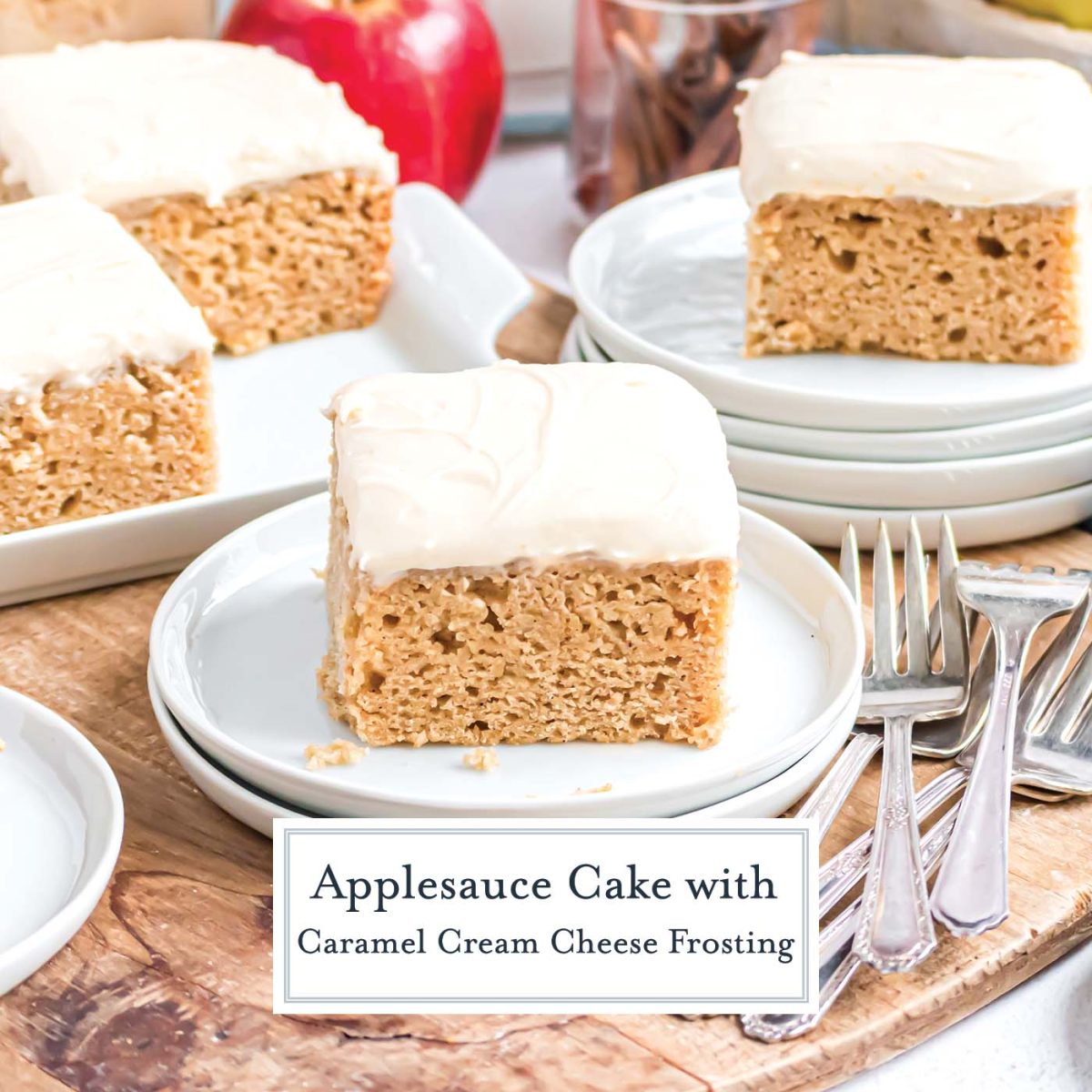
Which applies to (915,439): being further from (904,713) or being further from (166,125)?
(166,125)

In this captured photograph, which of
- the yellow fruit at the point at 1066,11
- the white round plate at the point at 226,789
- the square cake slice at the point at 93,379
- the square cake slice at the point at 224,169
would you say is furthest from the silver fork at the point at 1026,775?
the yellow fruit at the point at 1066,11

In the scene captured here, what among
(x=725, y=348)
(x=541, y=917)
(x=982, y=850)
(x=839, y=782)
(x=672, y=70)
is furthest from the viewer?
(x=672, y=70)

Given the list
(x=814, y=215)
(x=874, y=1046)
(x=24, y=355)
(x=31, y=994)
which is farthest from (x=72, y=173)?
(x=874, y=1046)

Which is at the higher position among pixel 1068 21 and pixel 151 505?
pixel 1068 21

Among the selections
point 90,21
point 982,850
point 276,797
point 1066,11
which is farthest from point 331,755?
point 1066,11

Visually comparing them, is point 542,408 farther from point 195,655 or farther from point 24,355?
point 24,355

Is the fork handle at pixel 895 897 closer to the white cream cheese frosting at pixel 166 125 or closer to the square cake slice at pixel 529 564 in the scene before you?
the square cake slice at pixel 529 564

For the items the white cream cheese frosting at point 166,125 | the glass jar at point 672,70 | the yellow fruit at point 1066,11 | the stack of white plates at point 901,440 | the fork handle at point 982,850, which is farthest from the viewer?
the yellow fruit at point 1066,11
